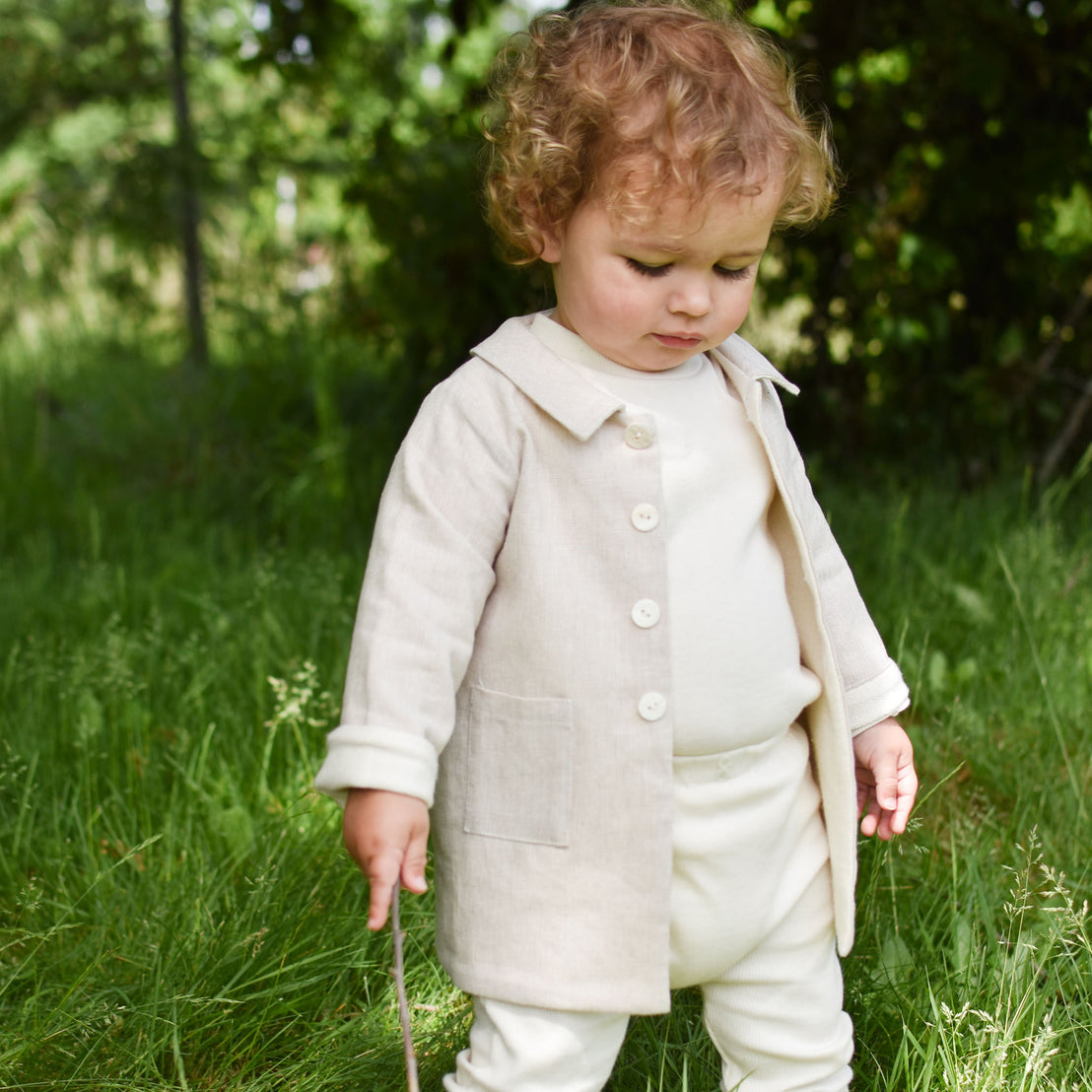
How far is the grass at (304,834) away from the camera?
1.69 meters

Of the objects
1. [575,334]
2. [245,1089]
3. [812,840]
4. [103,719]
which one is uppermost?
[575,334]

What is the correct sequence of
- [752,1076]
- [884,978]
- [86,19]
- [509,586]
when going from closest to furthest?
[509,586], [752,1076], [884,978], [86,19]

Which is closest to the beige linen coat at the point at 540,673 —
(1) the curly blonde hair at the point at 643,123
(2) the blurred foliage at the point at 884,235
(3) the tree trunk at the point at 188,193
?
(1) the curly blonde hair at the point at 643,123

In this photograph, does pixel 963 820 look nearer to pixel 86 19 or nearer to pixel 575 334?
pixel 575 334

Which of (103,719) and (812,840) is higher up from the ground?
(812,840)

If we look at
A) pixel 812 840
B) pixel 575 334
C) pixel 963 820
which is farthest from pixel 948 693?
pixel 575 334

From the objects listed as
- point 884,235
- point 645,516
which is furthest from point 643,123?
point 884,235

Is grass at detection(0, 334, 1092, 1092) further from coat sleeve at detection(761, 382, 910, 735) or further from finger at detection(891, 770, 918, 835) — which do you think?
coat sleeve at detection(761, 382, 910, 735)

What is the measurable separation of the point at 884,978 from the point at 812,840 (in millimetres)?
394

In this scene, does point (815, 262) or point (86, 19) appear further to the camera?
point (86, 19)

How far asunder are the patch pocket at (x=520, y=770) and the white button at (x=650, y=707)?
0.26ft

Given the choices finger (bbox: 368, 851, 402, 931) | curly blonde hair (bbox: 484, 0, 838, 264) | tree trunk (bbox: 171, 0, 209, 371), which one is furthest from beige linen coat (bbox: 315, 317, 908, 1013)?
tree trunk (bbox: 171, 0, 209, 371)

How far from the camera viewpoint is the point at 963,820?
85.6 inches

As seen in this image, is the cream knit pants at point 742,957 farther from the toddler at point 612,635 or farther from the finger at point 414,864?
the finger at point 414,864
